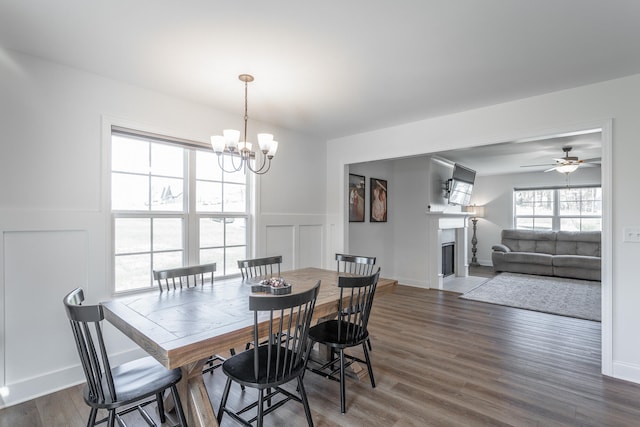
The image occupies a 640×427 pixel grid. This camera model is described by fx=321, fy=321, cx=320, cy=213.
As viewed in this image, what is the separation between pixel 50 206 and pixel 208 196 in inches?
53.3

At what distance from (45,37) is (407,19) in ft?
7.68

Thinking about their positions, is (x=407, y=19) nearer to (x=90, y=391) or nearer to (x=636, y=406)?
(x=90, y=391)

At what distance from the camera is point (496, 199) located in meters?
8.47

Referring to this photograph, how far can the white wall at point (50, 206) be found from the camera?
229 cm

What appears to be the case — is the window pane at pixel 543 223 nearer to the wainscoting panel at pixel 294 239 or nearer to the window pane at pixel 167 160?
the wainscoting panel at pixel 294 239

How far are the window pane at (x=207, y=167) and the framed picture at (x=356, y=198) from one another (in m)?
2.45

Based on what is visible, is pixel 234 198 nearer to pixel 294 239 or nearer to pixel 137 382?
pixel 294 239

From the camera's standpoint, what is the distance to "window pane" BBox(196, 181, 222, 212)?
3.43 metres

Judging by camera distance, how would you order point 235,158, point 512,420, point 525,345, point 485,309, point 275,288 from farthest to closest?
1. point 485,309
2. point 235,158
3. point 525,345
4. point 275,288
5. point 512,420

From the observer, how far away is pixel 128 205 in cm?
293

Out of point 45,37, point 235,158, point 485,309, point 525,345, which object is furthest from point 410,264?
point 45,37

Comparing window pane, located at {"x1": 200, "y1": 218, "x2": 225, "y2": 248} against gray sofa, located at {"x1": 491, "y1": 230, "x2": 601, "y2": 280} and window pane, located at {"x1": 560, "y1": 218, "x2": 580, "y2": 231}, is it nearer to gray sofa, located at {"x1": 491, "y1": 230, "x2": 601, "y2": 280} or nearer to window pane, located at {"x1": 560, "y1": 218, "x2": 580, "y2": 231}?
gray sofa, located at {"x1": 491, "y1": 230, "x2": 601, "y2": 280}

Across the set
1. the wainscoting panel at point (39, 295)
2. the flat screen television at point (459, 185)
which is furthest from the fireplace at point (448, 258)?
the wainscoting panel at point (39, 295)

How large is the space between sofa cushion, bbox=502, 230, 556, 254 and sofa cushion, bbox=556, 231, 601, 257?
13 cm
